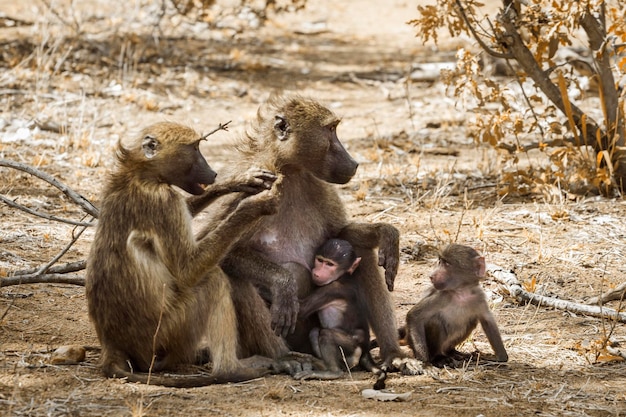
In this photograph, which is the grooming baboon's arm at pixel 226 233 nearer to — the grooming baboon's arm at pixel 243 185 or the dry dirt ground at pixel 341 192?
the grooming baboon's arm at pixel 243 185

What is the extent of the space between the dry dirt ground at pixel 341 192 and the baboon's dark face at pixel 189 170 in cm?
46

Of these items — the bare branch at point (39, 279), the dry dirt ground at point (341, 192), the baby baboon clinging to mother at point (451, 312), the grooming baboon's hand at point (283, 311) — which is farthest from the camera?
the bare branch at point (39, 279)

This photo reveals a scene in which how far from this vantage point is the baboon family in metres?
4.29

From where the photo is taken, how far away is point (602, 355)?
4.74m

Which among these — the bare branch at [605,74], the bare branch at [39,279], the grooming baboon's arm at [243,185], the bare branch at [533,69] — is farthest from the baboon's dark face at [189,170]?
the bare branch at [605,74]

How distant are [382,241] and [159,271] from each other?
48.1 inches

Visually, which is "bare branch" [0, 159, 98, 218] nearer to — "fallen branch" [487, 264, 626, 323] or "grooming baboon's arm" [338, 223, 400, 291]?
"grooming baboon's arm" [338, 223, 400, 291]

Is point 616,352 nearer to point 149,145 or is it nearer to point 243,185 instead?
point 243,185

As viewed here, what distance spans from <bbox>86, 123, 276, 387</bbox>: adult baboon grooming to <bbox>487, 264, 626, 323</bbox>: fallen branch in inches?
78.4

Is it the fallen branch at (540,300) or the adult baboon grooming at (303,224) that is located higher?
the adult baboon grooming at (303,224)

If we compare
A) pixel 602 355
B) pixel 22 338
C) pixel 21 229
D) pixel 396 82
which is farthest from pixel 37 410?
pixel 396 82

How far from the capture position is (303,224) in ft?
16.5

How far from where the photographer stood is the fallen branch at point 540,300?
5258 mm

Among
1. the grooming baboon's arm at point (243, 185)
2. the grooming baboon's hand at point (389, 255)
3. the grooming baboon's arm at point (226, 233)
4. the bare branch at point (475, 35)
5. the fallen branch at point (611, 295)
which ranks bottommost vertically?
the fallen branch at point (611, 295)
